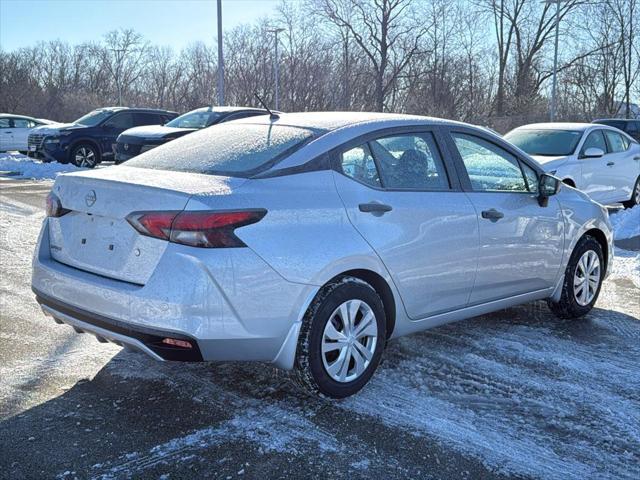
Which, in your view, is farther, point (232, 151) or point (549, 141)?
point (549, 141)

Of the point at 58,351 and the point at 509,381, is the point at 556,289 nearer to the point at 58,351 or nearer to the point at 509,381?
the point at 509,381

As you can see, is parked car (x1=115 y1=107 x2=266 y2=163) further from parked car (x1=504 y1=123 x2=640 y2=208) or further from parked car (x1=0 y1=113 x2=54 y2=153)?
parked car (x1=0 y1=113 x2=54 y2=153)

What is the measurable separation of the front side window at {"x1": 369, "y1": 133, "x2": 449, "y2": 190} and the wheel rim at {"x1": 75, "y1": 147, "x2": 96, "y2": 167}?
1570 centimetres

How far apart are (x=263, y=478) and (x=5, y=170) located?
18.0 metres

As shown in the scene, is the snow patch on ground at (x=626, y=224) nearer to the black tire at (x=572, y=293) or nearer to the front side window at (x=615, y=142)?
the front side window at (x=615, y=142)

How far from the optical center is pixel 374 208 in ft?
13.0

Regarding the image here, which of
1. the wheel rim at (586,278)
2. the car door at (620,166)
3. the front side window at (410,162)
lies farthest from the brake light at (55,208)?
the car door at (620,166)

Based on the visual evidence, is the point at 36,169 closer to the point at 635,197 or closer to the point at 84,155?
the point at 84,155

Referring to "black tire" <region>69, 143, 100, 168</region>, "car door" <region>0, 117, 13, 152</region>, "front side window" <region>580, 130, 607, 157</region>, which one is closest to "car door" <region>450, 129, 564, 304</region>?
"front side window" <region>580, 130, 607, 157</region>

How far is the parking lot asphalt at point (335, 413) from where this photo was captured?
3.17m

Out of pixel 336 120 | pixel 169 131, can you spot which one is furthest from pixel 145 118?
pixel 336 120

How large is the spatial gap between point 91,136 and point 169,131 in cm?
499

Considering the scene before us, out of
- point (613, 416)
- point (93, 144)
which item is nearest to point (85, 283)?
point (613, 416)

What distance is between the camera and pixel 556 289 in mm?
5484
